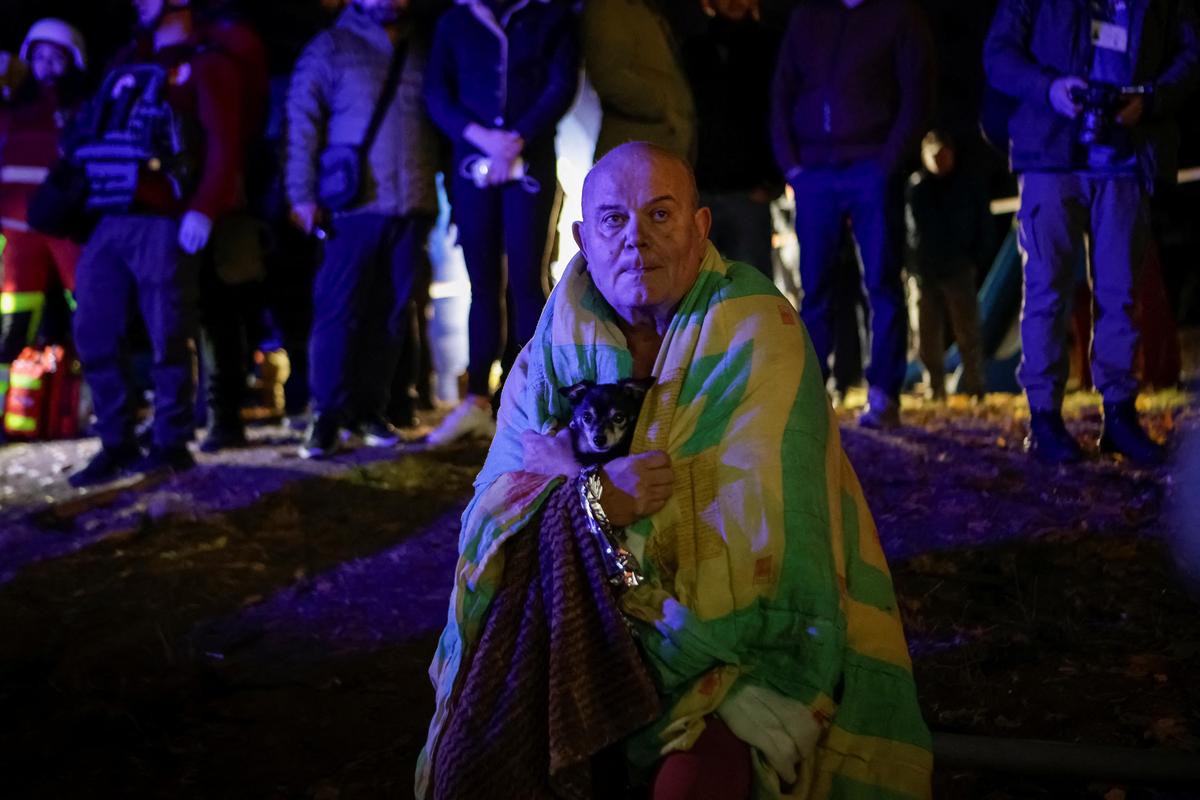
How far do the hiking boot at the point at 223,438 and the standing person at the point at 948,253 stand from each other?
4844 millimetres

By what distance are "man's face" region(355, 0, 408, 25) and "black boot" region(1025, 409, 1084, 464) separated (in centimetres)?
400

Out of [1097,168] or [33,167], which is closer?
[1097,168]

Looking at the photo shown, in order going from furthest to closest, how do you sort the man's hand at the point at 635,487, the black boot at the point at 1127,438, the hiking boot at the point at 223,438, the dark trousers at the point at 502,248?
the hiking boot at the point at 223,438, the dark trousers at the point at 502,248, the black boot at the point at 1127,438, the man's hand at the point at 635,487

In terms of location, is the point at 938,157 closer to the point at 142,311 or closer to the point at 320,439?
the point at 320,439

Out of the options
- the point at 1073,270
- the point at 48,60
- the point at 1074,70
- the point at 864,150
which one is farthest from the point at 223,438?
the point at 1074,70

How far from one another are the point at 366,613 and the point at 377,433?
225 centimetres

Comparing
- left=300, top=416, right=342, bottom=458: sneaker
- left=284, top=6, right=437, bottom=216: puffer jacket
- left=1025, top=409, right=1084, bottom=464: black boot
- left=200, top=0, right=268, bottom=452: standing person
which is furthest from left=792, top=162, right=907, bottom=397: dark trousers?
left=200, top=0, right=268, bottom=452: standing person

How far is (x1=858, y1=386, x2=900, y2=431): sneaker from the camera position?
17.8ft

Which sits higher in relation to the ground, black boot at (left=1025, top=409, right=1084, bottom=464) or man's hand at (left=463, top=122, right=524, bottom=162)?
man's hand at (left=463, top=122, right=524, bottom=162)

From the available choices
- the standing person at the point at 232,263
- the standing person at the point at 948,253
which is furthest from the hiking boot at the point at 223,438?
the standing person at the point at 948,253

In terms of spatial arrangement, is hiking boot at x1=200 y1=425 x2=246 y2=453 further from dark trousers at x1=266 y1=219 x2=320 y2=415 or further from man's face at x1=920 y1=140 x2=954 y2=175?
Result: man's face at x1=920 y1=140 x2=954 y2=175

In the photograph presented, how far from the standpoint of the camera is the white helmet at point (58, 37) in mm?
7195

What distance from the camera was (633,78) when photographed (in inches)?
214

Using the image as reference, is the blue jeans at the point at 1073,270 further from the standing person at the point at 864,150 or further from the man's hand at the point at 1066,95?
the standing person at the point at 864,150
